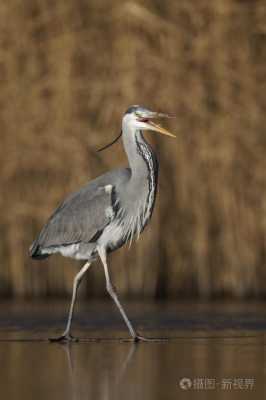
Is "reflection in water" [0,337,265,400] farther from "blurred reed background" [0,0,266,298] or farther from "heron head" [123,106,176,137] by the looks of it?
"blurred reed background" [0,0,266,298]

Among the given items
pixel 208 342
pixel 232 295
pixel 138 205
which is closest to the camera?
pixel 208 342

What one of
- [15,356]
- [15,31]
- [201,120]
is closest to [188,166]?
[201,120]

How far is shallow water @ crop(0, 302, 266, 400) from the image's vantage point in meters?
6.14

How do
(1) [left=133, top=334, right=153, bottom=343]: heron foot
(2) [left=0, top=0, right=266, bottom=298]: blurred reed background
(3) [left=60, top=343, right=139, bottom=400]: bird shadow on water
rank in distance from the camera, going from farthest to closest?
(2) [left=0, top=0, right=266, bottom=298]: blurred reed background → (1) [left=133, top=334, right=153, bottom=343]: heron foot → (3) [left=60, top=343, right=139, bottom=400]: bird shadow on water

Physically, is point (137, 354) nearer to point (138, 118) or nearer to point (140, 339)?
point (140, 339)

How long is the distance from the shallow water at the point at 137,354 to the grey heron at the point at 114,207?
59 centimetres

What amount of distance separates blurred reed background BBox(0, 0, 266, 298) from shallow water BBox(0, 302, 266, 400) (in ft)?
2.14

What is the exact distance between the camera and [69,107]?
1170 centimetres

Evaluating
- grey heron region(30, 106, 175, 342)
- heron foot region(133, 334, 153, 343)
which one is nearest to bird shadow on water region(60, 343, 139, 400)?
heron foot region(133, 334, 153, 343)

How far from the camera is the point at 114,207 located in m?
A: 9.20

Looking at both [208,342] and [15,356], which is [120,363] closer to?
[15,356]

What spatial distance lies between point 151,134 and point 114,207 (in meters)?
2.70

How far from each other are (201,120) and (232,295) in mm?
1490

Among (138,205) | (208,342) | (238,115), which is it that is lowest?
(208,342)
